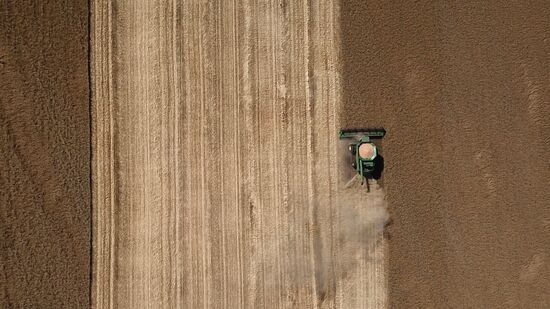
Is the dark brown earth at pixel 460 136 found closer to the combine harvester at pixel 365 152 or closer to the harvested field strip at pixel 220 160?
the combine harvester at pixel 365 152

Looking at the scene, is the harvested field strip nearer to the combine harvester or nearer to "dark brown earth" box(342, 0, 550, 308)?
the combine harvester

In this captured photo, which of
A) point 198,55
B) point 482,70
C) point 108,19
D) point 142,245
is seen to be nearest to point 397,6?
point 482,70

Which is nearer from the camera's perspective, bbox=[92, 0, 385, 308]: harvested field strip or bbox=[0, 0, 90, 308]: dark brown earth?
bbox=[0, 0, 90, 308]: dark brown earth

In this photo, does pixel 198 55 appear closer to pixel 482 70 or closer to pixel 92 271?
pixel 92 271

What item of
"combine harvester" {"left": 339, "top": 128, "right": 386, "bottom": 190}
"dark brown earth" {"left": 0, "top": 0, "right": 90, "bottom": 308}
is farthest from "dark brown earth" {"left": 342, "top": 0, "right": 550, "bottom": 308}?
"dark brown earth" {"left": 0, "top": 0, "right": 90, "bottom": 308}

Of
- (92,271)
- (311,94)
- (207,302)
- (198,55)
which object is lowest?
(207,302)
